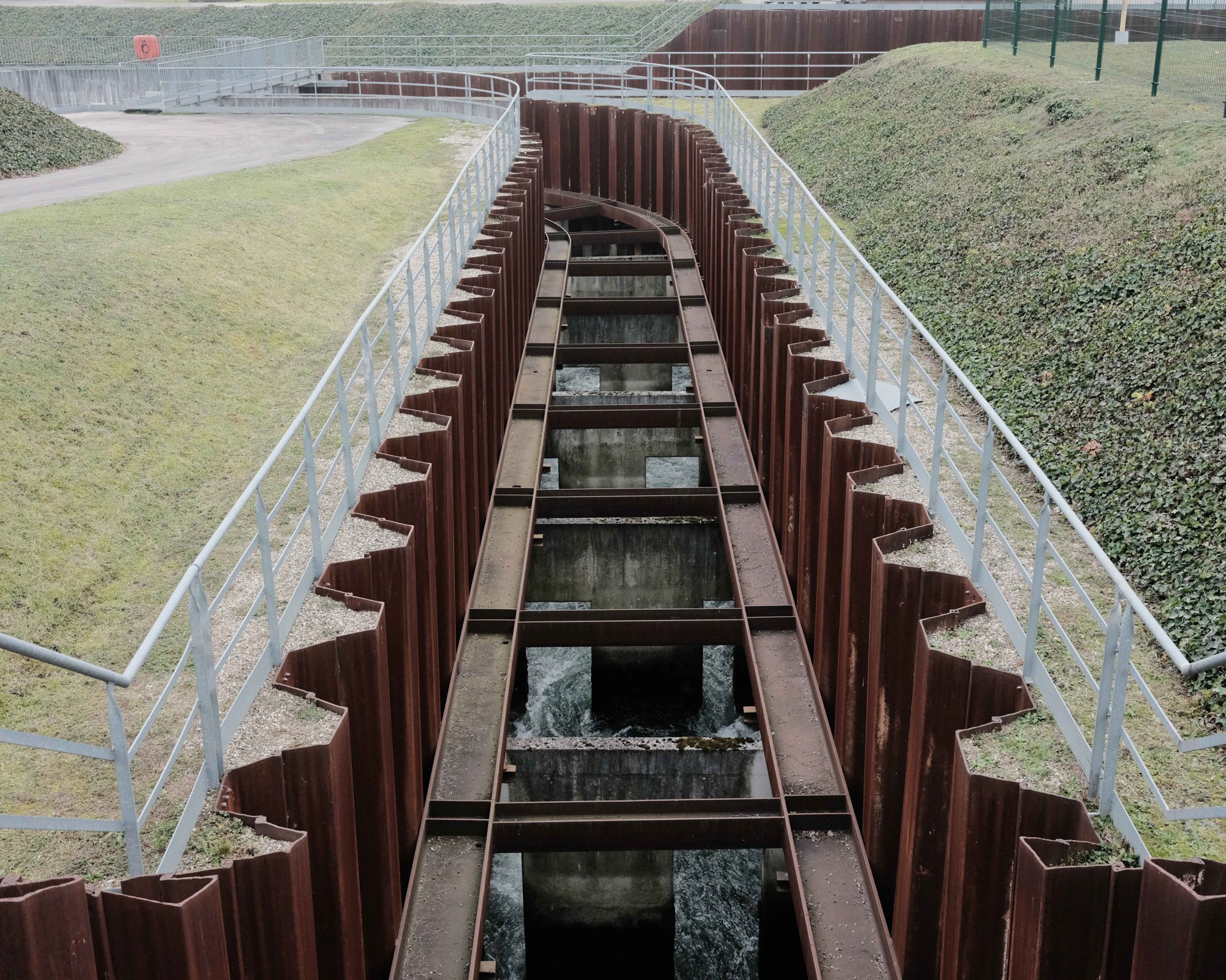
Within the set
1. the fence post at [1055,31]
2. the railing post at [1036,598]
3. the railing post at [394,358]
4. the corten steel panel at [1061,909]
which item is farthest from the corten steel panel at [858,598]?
the fence post at [1055,31]

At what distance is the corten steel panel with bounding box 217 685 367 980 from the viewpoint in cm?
636

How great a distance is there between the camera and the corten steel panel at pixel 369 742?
24.5 feet

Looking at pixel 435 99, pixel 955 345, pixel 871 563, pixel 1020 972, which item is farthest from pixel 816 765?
pixel 435 99

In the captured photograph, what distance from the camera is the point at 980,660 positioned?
23.7ft

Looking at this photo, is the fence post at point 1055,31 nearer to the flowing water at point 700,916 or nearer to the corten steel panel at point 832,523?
the corten steel panel at point 832,523

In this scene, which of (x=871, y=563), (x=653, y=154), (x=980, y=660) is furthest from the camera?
(x=653, y=154)

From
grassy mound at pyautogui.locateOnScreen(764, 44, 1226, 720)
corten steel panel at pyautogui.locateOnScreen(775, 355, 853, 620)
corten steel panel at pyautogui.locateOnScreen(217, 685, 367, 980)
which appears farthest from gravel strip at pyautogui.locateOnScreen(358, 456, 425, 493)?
grassy mound at pyautogui.locateOnScreen(764, 44, 1226, 720)

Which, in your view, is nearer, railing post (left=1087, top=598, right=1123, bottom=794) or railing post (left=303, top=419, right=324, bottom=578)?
railing post (left=1087, top=598, right=1123, bottom=794)

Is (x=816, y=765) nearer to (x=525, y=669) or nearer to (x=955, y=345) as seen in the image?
(x=525, y=669)

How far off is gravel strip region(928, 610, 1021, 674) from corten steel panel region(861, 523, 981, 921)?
360 millimetres

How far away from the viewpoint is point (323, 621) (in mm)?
7793

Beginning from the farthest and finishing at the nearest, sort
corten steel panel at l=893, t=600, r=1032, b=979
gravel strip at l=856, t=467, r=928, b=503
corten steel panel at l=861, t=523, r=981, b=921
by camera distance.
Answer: gravel strip at l=856, t=467, r=928, b=503, corten steel panel at l=861, t=523, r=981, b=921, corten steel panel at l=893, t=600, r=1032, b=979

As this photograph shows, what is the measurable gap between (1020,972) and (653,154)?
26501mm

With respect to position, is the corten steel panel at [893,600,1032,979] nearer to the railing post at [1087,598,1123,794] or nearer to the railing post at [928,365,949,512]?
the railing post at [1087,598,1123,794]
